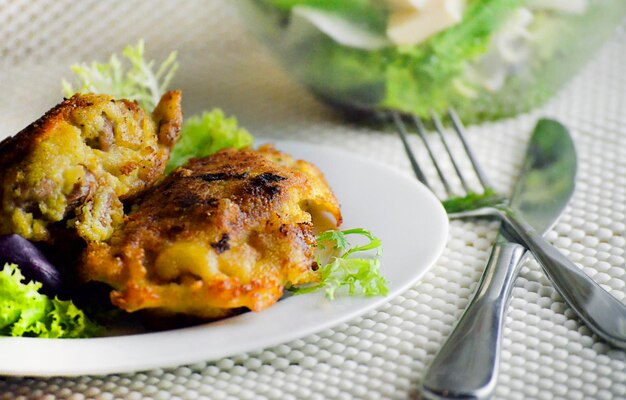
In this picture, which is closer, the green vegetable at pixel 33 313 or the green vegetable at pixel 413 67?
Answer: the green vegetable at pixel 33 313

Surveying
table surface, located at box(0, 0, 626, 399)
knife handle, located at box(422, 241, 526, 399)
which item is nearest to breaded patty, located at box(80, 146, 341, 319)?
table surface, located at box(0, 0, 626, 399)

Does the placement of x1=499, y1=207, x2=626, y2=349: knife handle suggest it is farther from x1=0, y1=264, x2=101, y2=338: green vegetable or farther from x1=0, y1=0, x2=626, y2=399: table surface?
x1=0, y1=264, x2=101, y2=338: green vegetable

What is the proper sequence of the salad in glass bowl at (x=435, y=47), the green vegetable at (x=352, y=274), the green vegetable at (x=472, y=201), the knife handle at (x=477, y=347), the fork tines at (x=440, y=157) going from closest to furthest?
1. the knife handle at (x=477, y=347)
2. the green vegetable at (x=352, y=274)
3. the green vegetable at (x=472, y=201)
4. the fork tines at (x=440, y=157)
5. the salad in glass bowl at (x=435, y=47)


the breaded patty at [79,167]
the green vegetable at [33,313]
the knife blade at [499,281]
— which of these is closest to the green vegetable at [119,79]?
the breaded patty at [79,167]

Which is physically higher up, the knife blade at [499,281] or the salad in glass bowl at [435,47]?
the salad in glass bowl at [435,47]

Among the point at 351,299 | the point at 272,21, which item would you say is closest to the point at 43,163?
the point at 351,299

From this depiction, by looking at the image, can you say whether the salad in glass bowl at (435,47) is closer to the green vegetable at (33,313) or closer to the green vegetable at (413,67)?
the green vegetable at (413,67)

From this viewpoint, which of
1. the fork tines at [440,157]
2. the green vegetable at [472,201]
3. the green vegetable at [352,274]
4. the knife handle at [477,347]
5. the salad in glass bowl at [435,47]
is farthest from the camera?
the salad in glass bowl at [435,47]
